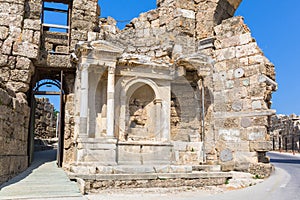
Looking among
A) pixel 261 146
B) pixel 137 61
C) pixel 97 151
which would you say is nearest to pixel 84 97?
pixel 97 151

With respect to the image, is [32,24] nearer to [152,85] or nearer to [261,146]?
[152,85]

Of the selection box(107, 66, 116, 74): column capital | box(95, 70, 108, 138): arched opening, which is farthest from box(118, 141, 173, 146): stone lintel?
box(107, 66, 116, 74): column capital

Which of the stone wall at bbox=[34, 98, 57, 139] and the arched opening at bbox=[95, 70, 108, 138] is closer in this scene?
the arched opening at bbox=[95, 70, 108, 138]

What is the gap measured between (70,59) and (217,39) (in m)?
4.82

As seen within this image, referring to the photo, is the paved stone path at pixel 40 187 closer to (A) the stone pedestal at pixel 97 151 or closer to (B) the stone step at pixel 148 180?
(B) the stone step at pixel 148 180

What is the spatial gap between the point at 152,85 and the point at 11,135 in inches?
172

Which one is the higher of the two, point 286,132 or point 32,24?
point 32,24

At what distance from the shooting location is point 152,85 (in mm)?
9844

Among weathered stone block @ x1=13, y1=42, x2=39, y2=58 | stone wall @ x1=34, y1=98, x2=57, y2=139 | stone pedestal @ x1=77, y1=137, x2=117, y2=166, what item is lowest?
stone pedestal @ x1=77, y1=137, x2=117, y2=166

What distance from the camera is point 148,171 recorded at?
27.8 ft

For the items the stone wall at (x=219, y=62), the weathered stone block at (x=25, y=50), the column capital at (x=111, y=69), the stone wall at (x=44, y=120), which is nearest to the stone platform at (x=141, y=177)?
the stone wall at (x=219, y=62)

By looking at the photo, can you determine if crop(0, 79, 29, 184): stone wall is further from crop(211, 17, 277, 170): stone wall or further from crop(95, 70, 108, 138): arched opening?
crop(211, 17, 277, 170): stone wall

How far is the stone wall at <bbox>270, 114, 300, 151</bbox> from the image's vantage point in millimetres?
23531

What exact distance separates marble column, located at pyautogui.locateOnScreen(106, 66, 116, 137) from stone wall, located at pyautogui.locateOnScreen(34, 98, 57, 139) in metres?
8.96
